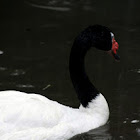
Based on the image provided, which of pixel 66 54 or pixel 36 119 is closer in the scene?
pixel 36 119

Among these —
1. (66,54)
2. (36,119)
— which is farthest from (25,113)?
(66,54)

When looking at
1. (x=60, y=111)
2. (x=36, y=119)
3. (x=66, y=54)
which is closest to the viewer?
(x=36, y=119)

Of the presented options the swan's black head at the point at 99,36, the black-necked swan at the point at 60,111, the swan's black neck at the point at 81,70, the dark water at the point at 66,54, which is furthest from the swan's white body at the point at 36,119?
the swan's black head at the point at 99,36

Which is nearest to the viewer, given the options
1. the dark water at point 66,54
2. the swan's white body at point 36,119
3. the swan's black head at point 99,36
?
the swan's white body at point 36,119

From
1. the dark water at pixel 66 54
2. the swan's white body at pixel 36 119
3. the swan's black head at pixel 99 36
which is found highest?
the swan's black head at pixel 99 36

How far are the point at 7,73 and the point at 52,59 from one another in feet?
3.33

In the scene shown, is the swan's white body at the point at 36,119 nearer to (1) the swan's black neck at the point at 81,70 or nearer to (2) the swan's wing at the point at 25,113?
(2) the swan's wing at the point at 25,113

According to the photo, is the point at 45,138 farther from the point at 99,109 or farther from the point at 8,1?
the point at 8,1

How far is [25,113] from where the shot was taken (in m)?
5.80

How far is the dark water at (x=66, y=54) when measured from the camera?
7.15m

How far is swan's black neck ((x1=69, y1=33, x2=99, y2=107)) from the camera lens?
6.37m

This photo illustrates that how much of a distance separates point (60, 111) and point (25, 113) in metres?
0.47

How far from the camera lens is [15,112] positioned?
577cm

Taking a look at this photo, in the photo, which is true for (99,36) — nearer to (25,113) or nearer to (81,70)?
(81,70)
